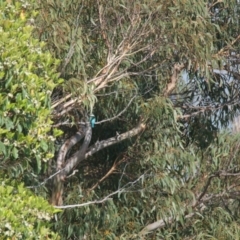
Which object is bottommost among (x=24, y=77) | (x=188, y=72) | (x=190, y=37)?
(x=188, y=72)

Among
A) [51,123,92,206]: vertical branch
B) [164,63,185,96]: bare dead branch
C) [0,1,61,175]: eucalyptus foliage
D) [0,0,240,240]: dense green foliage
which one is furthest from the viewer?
[164,63,185,96]: bare dead branch

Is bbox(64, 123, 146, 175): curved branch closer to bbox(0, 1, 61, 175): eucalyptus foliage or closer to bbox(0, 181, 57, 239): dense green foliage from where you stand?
bbox(0, 181, 57, 239): dense green foliage

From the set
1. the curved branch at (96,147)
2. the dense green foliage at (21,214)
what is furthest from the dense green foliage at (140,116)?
the dense green foliage at (21,214)

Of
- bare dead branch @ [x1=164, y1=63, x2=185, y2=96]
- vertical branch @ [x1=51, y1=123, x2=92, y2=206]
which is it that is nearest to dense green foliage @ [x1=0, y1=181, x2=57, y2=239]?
vertical branch @ [x1=51, y1=123, x2=92, y2=206]

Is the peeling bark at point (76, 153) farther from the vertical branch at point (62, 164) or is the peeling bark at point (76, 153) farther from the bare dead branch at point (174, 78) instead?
the bare dead branch at point (174, 78)

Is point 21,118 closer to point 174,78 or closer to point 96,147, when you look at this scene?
point 96,147

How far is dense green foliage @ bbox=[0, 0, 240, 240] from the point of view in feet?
16.7

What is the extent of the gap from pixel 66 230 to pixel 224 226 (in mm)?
1649

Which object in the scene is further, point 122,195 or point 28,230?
point 122,195

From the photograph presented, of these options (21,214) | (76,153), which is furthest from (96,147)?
(21,214)

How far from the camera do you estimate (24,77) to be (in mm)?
3723

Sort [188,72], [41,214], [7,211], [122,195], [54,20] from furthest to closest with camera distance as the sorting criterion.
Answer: [122,195] < [188,72] < [54,20] < [41,214] < [7,211]

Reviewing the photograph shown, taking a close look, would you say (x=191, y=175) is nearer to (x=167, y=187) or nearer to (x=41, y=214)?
(x=167, y=187)

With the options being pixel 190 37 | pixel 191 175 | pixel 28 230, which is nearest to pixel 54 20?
pixel 190 37
